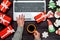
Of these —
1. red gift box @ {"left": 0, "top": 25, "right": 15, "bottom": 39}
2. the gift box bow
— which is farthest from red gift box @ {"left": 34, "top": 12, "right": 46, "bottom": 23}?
red gift box @ {"left": 0, "top": 25, "right": 15, "bottom": 39}

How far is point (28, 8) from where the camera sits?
1339mm

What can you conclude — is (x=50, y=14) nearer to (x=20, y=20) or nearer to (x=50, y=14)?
(x=50, y=14)

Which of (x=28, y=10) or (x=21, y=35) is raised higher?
(x=28, y=10)

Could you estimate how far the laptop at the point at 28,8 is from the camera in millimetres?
1336

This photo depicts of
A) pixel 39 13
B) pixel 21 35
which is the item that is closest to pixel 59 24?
pixel 39 13

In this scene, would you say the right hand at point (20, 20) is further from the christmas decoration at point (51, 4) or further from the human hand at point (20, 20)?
the christmas decoration at point (51, 4)

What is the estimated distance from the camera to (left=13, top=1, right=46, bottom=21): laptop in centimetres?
134

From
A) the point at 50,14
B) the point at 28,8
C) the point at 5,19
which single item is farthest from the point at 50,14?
the point at 5,19

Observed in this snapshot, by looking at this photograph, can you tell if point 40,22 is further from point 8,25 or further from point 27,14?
point 8,25

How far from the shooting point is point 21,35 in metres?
1.30

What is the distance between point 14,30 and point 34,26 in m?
0.12

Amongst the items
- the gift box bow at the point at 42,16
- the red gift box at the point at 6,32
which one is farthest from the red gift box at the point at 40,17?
the red gift box at the point at 6,32

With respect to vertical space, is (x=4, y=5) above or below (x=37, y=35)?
above

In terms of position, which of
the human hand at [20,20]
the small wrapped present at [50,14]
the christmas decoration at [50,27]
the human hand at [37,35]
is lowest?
the human hand at [37,35]
